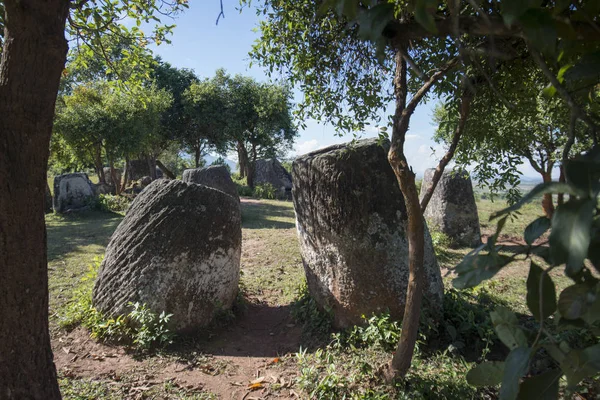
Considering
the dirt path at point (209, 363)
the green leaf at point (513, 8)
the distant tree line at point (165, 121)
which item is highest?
the distant tree line at point (165, 121)

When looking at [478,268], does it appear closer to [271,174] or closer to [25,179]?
[25,179]

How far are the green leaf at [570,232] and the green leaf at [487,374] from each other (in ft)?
1.15

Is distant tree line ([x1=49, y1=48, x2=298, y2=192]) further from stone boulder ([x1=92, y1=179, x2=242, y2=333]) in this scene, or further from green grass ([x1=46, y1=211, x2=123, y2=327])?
stone boulder ([x1=92, y1=179, x2=242, y2=333])

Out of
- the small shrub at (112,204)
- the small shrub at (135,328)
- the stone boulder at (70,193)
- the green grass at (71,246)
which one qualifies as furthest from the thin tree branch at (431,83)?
the stone boulder at (70,193)

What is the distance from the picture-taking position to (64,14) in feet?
6.89

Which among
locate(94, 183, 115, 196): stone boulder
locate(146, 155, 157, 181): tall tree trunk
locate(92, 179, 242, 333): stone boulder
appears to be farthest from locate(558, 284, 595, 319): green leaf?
locate(146, 155, 157, 181): tall tree trunk

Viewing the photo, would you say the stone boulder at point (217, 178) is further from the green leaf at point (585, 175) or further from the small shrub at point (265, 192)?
the green leaf at point (585, 175)

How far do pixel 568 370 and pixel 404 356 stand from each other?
257 centimetres

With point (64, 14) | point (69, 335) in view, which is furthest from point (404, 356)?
point (69, 335)

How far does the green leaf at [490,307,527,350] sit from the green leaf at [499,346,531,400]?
0.16 feet

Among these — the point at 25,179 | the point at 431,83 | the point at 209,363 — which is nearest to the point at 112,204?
the point at 209,363

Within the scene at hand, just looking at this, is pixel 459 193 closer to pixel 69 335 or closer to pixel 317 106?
pixel 317 106

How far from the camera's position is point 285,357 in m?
3.96

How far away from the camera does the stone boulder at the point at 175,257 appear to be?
4.29m
